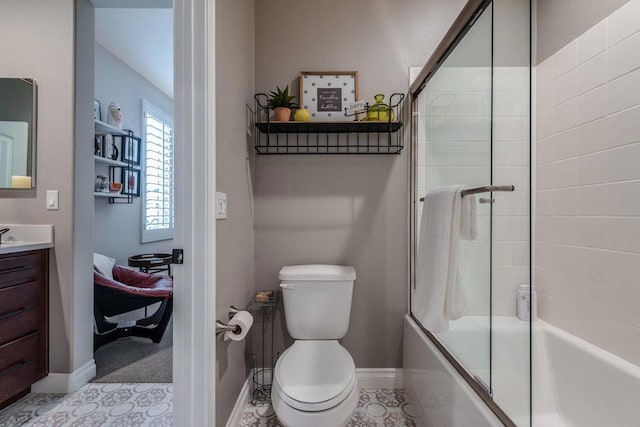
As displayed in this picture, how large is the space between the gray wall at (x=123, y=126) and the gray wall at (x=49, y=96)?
2.98 feet

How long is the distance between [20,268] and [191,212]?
1.28 metres

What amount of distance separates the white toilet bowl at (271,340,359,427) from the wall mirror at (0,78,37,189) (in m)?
1.84

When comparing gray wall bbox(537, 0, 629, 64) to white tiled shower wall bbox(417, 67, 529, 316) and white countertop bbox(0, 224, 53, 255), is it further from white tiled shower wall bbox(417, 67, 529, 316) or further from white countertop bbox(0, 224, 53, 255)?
white countertop bbox(0, 224, 53, 255)

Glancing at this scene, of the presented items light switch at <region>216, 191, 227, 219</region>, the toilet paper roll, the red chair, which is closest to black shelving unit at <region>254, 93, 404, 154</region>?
light switch at <region>216, 191, 227, 219</region>

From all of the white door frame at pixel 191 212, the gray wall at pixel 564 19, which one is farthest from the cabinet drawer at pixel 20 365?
the gray wall at pixel 564 19

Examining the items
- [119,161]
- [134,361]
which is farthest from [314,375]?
[119,161]

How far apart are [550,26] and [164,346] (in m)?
3.19

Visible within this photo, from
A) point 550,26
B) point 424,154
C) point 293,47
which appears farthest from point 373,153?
point 550,26

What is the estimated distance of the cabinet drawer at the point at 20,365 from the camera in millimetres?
1495

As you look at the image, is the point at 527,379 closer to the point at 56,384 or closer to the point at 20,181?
the point at 56,384

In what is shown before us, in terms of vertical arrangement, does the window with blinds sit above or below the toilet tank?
above

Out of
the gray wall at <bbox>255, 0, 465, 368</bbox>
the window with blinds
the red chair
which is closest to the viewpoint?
the gray wall at <bbox>255, 0, 465, 368</bbox>

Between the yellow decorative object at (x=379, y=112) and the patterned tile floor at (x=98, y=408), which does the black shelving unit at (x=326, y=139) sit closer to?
the yellow decorative object at (x=379, y=112)

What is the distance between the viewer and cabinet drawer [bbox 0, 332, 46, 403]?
1495 mm
